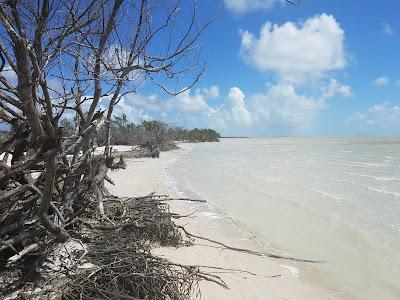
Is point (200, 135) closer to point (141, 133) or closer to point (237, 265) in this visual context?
Result: point (141, 133)

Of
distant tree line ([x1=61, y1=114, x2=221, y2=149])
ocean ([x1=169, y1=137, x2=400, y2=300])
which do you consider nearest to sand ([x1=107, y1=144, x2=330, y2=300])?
ocean ([x1=169, y1=137, x2=400, y2=300])

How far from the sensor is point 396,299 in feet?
18.0

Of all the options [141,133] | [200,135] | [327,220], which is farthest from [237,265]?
[200,135]

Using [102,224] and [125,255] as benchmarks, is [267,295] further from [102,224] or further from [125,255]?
[102,224]

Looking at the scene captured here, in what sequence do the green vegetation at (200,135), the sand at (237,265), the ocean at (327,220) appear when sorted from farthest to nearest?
the green vegetation at (200,135) < the ocean at (327,220) < the sand at (237,265)

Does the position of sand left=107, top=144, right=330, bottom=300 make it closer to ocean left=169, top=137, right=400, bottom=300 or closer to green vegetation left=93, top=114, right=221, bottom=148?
ocean left=169, top=137, right=400, bottom=300

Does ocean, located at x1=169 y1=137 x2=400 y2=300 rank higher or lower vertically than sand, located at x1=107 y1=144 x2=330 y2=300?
lower

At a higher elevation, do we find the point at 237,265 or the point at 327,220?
the point at 237,265

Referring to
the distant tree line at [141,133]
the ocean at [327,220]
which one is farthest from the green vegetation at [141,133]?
the ocean at [327,220]

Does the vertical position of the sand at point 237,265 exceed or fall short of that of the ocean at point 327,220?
it exceeds it

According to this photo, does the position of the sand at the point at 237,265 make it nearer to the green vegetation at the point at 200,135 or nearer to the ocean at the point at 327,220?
the ocean at the point at 327,220

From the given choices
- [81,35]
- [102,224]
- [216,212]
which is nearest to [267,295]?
[102,224]

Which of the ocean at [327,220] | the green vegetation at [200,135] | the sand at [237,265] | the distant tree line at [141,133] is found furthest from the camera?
the green vegetation at [200,135]

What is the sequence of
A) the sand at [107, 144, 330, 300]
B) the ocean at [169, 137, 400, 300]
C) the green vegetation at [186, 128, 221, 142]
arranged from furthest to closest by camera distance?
the green vegetation at [186, 128, 221, 142] < the ocean at [169, 137, 400, 300] < the sand at [107, 144, 330, 300]
